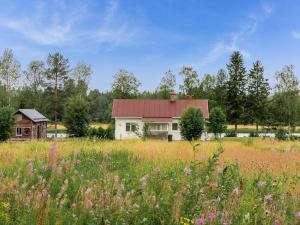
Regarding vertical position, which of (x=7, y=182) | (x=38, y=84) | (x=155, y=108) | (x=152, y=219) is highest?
(x=38, y=84)

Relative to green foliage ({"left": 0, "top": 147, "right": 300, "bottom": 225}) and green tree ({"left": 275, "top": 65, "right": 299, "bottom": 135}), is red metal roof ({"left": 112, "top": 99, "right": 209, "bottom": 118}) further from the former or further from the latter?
green foliage ({"left": 0, "top": 147, "right": 300, "bottom": 225})

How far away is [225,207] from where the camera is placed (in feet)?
13.4

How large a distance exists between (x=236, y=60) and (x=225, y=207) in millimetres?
53688

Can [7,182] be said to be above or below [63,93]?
below

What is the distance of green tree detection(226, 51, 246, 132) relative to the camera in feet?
178

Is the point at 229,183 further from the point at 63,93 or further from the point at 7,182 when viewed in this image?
the point at 63,93

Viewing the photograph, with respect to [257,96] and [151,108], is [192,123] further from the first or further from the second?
[257,96]

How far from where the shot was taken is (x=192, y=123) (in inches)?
1470

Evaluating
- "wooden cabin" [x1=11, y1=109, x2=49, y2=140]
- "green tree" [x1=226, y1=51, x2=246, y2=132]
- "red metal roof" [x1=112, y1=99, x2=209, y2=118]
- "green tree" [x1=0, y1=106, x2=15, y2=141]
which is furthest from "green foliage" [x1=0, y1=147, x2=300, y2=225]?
"green tree" [x1=226, y1=51, x2=246, y2=132]

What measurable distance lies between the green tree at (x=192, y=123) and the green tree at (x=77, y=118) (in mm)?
11099

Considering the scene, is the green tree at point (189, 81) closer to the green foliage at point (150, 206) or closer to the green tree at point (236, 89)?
the green tree at point (236, 89)

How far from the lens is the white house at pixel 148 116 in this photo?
1726 inches

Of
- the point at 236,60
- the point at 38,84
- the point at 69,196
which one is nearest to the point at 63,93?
the point at 38,84

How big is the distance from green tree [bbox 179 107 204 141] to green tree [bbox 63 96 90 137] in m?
11.1
